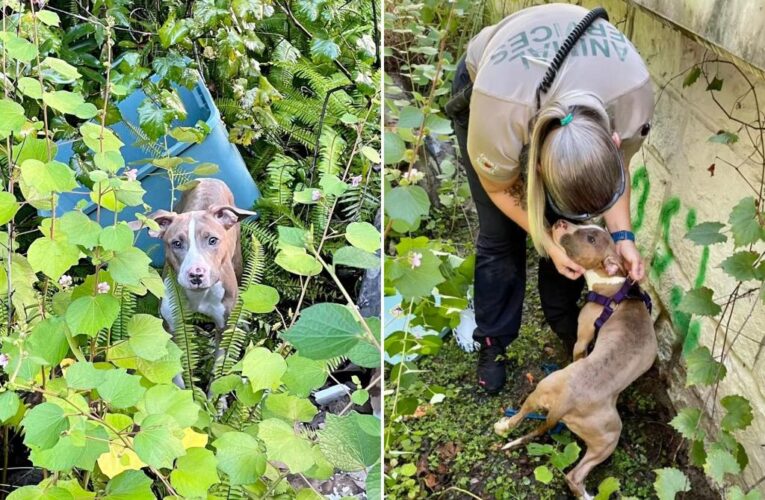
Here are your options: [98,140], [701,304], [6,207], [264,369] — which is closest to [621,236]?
[701,304]

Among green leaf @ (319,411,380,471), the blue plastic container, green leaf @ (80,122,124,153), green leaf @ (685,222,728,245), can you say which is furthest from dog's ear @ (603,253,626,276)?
green leaf @ (80,122,124,153)

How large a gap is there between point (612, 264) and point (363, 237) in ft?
3.72

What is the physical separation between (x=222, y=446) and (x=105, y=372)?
0.27 meters

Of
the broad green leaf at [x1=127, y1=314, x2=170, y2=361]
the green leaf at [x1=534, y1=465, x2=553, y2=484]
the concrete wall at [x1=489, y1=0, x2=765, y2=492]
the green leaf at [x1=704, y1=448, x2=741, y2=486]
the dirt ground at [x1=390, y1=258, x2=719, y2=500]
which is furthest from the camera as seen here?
the dirt ground at [x1=390, y1=258, x2=719, y2=500]

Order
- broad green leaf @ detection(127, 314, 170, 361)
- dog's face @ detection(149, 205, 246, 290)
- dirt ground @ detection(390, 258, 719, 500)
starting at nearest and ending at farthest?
1. broad green leaf @ detection(127, 314, 170, 361)
2. dog's face @ detection(149, 205, 246, 290)
3. dirt ground @ detection(390, 258, 719, 500)

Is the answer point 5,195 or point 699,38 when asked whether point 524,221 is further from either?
point 5,195

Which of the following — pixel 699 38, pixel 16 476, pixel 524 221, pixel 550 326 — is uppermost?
pixel 699 38

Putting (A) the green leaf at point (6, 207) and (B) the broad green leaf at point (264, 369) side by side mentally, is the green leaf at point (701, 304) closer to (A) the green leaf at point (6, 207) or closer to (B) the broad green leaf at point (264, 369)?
(B) the broad green leaf at point (264, 369)

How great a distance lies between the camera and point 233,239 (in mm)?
2393

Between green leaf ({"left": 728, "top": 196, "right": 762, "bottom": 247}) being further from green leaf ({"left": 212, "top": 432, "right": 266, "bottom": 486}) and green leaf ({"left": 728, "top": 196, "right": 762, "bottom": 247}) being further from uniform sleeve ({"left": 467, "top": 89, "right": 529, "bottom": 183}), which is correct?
green leaf ({"left": 212, "top": 432, "right": 266, "bottom": 486})

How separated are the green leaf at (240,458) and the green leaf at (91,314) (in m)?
0.32

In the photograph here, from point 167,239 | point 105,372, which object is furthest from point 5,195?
point 167,239

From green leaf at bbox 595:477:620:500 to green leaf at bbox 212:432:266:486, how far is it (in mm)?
1196

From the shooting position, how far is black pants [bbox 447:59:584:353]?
2.37 metres
